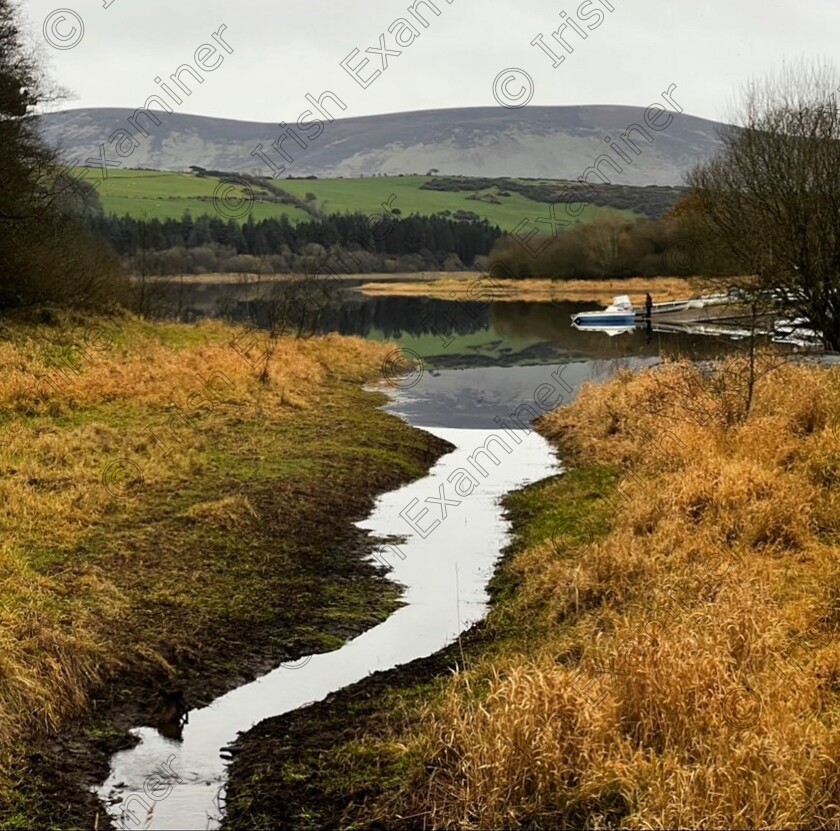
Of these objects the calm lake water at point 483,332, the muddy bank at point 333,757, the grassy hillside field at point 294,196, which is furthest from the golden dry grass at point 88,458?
the grassy hillside field at point 294,196

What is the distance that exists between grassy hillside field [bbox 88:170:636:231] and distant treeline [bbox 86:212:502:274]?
750 centimetres

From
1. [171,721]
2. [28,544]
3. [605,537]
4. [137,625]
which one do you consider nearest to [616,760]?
[171,721]

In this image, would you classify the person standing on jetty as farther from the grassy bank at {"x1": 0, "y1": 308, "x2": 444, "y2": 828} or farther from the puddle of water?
the puddle of water

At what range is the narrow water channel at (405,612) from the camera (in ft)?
24.3

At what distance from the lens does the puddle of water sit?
736 centimetres

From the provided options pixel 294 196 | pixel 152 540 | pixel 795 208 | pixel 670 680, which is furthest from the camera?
pixel 294 196

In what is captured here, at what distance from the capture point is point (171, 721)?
8586 millimetres

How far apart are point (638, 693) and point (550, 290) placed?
8750 centimetres

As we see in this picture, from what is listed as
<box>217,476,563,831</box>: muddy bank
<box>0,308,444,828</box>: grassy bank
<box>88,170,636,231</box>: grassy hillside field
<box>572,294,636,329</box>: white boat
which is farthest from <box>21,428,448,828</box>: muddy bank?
<box>88,170,636,231</box>: grassy hillside field

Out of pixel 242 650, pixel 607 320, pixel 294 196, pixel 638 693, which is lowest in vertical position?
pixel 242 650

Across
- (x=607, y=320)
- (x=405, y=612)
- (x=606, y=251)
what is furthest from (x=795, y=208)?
(x=606, y=251)

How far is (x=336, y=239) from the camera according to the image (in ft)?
443

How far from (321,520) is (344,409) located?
10.9 meters

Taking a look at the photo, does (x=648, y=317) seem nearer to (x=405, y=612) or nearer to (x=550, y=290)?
(x=550, y=290)
